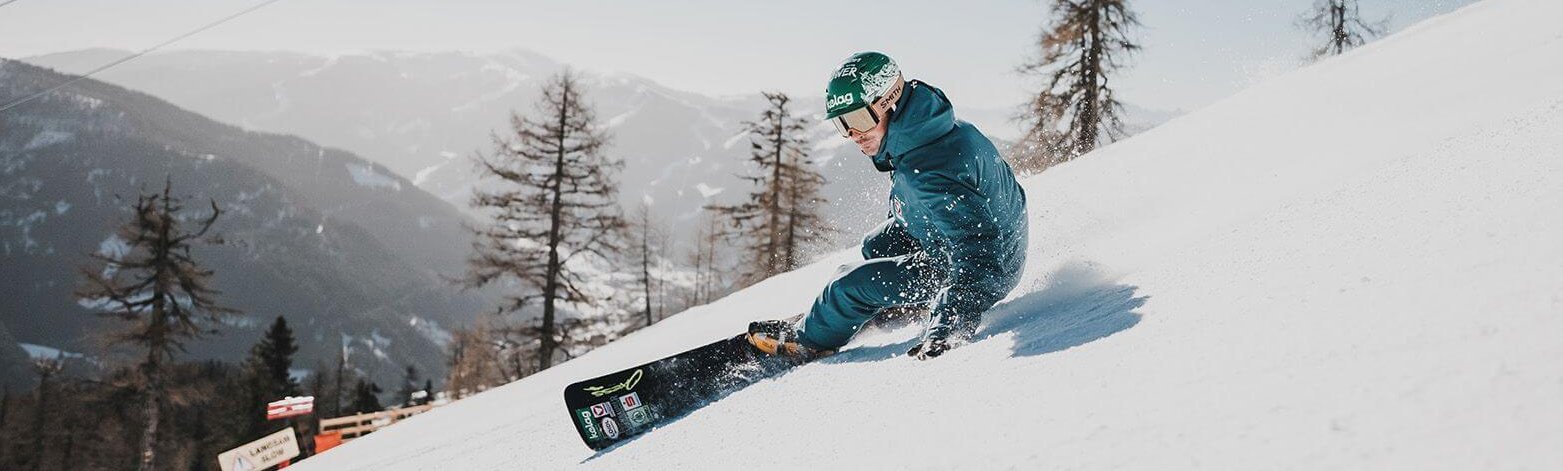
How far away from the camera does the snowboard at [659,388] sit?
3344 mm

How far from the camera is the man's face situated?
323 centimetres

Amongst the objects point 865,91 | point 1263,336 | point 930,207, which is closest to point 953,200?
point 930,207

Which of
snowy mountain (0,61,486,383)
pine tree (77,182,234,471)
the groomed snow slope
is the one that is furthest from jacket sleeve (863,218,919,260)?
snowy mountain (0,61,486,383)

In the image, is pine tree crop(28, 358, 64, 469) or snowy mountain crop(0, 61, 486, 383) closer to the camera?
pine tree crop(28, 358, 64, 469)

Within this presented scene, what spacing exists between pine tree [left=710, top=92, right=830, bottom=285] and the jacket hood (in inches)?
853

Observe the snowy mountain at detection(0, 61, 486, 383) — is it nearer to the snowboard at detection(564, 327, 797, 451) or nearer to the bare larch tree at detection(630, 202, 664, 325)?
the bare larch tree at detection(630, 202, 664, 325)

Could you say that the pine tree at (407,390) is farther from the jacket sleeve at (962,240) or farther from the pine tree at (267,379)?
the jacket sleeve at (962,240)

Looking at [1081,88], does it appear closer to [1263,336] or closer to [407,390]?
[1263,336]

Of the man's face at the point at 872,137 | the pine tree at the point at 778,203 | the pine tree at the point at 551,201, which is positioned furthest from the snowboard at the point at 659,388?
the pine tree at the point at 778,203

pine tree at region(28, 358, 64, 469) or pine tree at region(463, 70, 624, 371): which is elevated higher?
pine tree at region(463, 70, 624, 371)

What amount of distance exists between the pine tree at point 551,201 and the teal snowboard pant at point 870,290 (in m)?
17.9

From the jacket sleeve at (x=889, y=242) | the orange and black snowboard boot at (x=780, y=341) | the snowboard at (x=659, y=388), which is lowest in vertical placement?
the snowboard at (x=659, y=388)

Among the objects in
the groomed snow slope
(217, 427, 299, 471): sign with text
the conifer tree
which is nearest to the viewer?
the groomed snow slope

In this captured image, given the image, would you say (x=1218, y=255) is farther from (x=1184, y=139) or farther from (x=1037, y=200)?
(x=1184, y=139)
